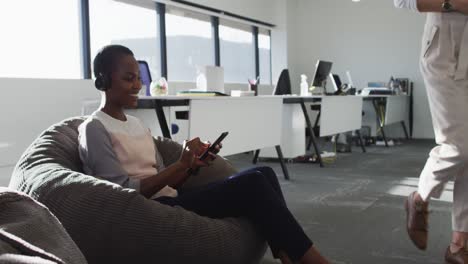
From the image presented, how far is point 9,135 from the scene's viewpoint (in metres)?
4.29

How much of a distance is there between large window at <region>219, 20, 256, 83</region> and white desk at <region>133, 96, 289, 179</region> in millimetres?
3558

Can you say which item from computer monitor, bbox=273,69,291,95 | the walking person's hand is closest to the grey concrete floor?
computer monitor, bbox=273,69,291,95

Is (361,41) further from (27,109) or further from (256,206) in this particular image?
(256,206)

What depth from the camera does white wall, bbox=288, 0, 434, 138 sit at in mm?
8406

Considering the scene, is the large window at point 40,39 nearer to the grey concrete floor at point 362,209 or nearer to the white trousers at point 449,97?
the grey concrete floor at point 362,209

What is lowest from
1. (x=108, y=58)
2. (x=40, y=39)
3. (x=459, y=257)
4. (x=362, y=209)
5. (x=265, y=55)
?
(x=362, y=209)

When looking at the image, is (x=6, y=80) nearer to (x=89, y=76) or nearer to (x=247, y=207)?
(x=89, y=76)

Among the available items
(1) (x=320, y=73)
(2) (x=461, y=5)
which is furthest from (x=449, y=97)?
(1) (x=320, y=73)

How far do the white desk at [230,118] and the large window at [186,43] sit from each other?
2.27m

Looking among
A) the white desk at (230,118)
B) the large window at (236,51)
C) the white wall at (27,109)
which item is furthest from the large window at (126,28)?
the white desk at (230,118)

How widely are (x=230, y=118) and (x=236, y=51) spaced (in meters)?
4.62

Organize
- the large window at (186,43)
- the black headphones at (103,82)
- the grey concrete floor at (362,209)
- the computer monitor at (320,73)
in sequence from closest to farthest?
the black headphones at (103,82) < the grey concrete floor at (362,209) < the computer monitor at (320,73) < the large window at (186,43)

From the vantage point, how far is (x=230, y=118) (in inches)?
154

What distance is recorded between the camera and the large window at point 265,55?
9.07 meters
